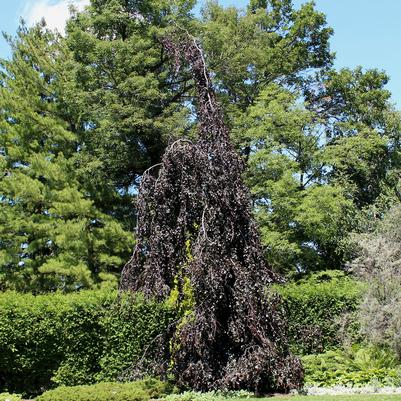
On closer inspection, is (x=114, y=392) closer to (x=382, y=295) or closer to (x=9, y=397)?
(x=9, y=397)

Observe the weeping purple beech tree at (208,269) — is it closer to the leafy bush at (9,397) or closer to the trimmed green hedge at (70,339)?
the trimmed green hedge at (70,339)

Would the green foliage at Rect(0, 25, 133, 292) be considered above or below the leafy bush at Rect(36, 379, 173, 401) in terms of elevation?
above

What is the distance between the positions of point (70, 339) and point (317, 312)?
20.1 ft

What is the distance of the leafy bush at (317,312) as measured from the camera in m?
14.0

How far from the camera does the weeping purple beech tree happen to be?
9484 mm

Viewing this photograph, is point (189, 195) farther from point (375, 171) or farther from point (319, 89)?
point (319, 89)

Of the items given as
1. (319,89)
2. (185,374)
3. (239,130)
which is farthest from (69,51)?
(185,374)

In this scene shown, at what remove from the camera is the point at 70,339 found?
1188 centimetres

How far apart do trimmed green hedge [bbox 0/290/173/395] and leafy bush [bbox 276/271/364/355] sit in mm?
3637

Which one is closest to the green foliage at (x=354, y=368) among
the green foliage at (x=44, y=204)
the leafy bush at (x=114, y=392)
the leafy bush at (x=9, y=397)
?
the leafy bush at (x=114, y=392)

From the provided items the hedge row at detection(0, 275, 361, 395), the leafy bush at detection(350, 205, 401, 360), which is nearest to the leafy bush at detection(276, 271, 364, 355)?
the leafy bush at detection(350, 205, 401, 360)

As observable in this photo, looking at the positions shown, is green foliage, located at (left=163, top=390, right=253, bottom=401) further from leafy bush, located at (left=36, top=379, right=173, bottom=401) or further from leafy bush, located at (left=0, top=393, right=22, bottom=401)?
leafy bush, located at (left=0, top=393, right=22, bottom=401)

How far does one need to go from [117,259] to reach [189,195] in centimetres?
853

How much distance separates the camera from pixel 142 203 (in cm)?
1045
